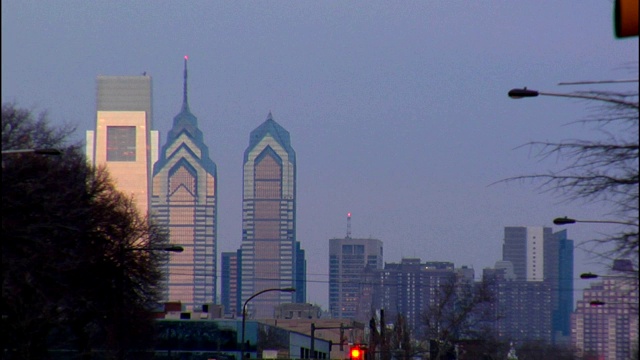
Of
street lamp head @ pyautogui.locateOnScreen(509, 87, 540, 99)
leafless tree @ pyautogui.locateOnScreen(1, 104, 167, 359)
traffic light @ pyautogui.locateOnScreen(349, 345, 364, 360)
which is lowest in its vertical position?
traffic light @ pyautogui.locateOnScreen(349, 345, 364, 360)

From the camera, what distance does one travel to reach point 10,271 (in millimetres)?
45281

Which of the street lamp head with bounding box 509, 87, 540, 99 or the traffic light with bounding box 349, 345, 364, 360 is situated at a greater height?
the street lamp head with bounding box 509, 87, 540, 99

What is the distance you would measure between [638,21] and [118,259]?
2267 inches

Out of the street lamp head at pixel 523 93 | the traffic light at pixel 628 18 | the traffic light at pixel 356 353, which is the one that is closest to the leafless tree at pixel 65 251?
the traffic light at pixel 356 353

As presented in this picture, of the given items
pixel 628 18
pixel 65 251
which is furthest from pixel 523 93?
pixel 65 251

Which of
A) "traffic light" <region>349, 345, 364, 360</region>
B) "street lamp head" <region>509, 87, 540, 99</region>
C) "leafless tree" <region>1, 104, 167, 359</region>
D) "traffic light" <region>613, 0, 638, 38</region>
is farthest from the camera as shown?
"traffic light" <region>349, 345, 364, 360</region>

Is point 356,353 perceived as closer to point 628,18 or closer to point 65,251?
point 65,251

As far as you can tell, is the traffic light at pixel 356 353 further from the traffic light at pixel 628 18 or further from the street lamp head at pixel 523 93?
the traffic light at pixel 628 18

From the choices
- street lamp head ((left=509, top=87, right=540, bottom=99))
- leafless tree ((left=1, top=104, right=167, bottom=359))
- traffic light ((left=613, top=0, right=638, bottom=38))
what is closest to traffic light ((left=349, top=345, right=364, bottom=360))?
leafless tree ((left=1, top=104, right=167, bottom=359))

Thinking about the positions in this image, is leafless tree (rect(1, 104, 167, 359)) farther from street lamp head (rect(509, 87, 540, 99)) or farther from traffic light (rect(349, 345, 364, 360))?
street lamp head (rect(509, 87, 540, 99))

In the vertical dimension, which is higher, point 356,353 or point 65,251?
point 65,251

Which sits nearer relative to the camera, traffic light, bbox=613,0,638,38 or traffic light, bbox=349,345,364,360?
traffic light, bbox=613,0,638,38

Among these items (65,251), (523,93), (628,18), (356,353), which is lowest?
(356,353)

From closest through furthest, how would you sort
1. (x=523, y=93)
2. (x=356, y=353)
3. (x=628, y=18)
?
(x=628, y=18) → (x=523, y=93) → (x=356, y=353)
